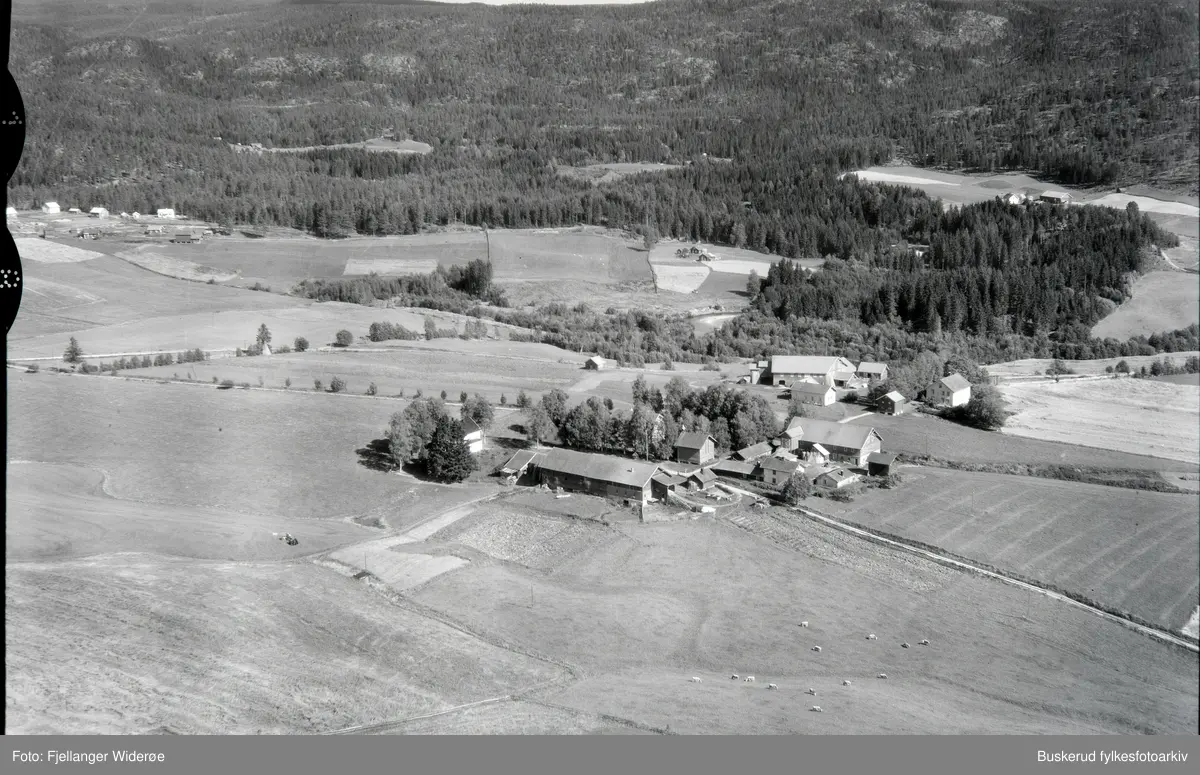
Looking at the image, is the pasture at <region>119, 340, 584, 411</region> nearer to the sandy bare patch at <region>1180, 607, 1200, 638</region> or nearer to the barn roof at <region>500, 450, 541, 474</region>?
the barn roof at <region>500, 450, 541, 474</region>

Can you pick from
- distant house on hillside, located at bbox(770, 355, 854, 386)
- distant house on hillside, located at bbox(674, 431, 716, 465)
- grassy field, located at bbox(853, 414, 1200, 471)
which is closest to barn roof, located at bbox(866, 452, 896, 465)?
grassy field, located at bbox(853, 414, 1200, 471)

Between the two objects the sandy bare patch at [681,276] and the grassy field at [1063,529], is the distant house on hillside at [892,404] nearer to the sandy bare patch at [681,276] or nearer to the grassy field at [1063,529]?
the grassy field at [1063,529]

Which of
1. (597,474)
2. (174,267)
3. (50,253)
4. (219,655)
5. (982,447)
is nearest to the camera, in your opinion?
(219,655)

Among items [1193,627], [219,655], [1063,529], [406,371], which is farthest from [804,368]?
[219,655]

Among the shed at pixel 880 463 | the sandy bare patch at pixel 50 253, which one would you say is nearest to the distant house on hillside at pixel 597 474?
the shed at pixel 880 463

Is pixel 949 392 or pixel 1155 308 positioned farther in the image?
pixel 1155 308

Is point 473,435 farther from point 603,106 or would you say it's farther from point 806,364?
point 603,106

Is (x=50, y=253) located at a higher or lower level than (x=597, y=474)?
higher
